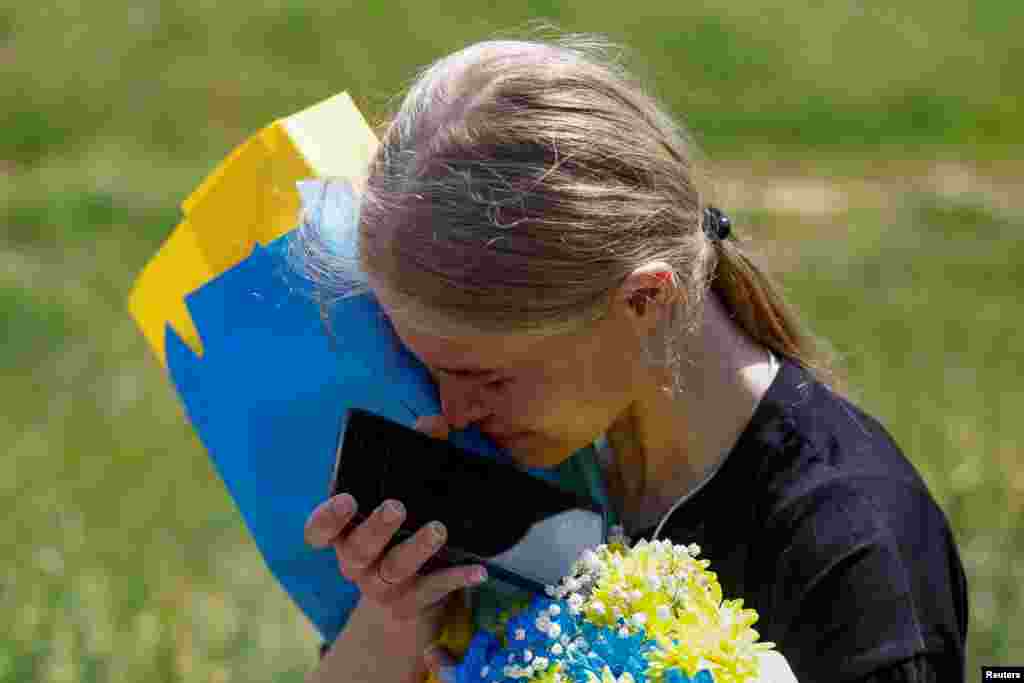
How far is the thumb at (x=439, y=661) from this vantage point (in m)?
2.12

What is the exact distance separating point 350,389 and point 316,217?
26 centimetres

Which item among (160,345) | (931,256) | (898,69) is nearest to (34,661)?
(160,345)

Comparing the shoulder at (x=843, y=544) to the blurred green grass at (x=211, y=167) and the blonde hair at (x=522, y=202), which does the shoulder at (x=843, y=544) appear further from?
the blurred green grass at (x=211, y=167)

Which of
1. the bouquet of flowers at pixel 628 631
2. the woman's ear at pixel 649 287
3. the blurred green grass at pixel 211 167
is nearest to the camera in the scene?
the bouquet of flowers at pixel 628 631

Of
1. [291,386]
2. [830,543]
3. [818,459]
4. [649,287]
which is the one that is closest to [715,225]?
[649,287]

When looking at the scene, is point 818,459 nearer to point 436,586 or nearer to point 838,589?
point 838,589

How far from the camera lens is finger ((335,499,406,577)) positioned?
→ 2.03 meters

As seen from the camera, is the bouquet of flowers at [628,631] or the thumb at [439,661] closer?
the bouquet of flowers at [628,631]

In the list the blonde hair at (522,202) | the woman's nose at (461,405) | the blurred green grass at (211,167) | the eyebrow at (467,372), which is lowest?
the blurred green grass at (211,167)

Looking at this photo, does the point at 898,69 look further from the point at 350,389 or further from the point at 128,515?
the point at 350,389

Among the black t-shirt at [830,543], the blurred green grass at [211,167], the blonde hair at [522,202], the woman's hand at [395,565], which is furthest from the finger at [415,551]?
the blurred green grass at [211,167]

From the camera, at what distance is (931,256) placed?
970cm

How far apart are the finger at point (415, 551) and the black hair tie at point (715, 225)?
633mm

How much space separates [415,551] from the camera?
6.73 ft
